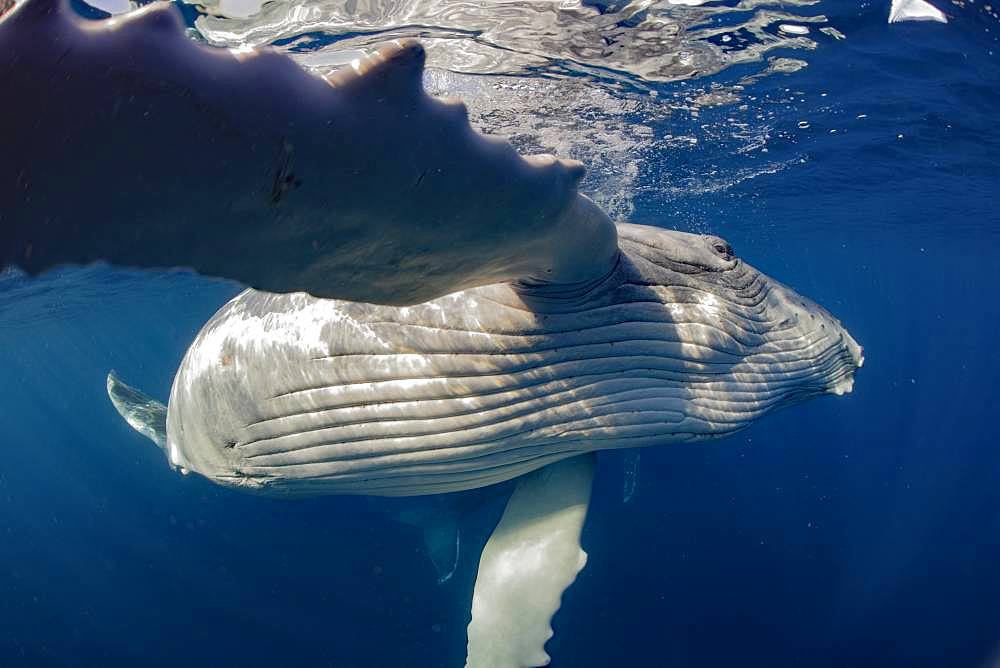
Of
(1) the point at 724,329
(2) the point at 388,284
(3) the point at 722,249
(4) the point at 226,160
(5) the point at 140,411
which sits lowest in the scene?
(5) the point at 140,411

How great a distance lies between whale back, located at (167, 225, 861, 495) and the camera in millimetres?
4031

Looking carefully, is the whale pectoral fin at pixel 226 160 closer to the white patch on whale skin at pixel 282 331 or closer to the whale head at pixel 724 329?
the white patch on whale skin at pixel 282 331

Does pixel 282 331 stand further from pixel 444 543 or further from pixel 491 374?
pixel 444 543

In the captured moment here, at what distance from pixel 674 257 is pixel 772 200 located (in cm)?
2479

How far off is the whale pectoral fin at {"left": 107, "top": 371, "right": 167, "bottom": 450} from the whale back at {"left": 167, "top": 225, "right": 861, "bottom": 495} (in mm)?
4023

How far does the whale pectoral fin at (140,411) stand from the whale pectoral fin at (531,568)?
18.7ft

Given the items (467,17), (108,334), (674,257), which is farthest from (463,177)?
(108,334)

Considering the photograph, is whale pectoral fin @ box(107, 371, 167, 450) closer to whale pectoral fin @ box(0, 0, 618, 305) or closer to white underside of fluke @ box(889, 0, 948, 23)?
whale pectoral fin @ box(0, 0, 618, 305)

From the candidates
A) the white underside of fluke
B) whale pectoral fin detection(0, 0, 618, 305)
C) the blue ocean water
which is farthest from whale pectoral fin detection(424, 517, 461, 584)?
the white underside of fluke

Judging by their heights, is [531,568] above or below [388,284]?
below

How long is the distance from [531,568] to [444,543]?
6.36 meters

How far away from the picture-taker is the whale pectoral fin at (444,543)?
35.0 ft

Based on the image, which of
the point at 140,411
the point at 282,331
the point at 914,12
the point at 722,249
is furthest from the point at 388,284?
the point at 914,12

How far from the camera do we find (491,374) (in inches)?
158
